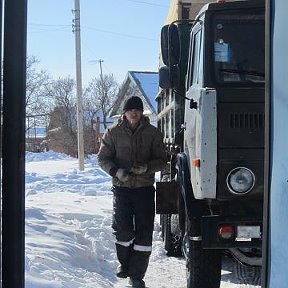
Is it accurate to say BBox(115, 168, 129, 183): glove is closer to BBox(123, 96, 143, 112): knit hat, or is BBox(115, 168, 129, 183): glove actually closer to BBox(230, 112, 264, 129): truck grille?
BBox(123, 96, 143, 112): knit hat

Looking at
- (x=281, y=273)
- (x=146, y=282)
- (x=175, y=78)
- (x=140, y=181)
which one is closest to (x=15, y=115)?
(x=281, y=273)

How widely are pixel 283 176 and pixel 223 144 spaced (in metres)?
2.42

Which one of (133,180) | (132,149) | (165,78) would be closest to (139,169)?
(133,180)

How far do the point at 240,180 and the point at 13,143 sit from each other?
2756 mm

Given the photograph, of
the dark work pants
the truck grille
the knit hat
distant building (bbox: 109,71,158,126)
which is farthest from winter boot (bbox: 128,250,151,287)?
distant building (bbox: 109,71,158,126)

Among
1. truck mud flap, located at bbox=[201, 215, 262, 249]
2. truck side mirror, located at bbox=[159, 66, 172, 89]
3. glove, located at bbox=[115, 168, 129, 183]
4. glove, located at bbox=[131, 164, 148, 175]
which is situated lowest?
truck mud flap, located at bbox=[201, 215, 262, 249]

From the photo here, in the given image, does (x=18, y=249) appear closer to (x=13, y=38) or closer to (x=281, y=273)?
(x=13, y=38)

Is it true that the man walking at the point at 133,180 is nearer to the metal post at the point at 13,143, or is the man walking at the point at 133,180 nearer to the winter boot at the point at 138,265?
the winter boot at the point at 138,265

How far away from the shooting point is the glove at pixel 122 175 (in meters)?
5.36

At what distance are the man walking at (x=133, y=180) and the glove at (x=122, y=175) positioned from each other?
2cm

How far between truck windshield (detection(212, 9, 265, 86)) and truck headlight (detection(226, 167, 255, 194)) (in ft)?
2.39

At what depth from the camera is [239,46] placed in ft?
14.6

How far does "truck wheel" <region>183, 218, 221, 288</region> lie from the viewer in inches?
185

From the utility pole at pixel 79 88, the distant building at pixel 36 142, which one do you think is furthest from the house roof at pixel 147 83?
the distant building at pixel 36 142
